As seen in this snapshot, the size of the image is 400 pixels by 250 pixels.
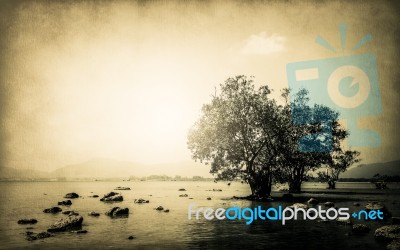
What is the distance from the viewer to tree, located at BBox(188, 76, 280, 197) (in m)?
37.4

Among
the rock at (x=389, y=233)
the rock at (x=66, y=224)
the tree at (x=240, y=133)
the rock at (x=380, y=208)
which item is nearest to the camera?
the rock at (x=389, y=233)

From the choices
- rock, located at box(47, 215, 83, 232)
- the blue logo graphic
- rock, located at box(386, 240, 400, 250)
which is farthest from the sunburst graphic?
rock, located at box(47, 215, 83, 232)

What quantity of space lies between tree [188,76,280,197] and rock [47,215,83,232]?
18.2 m

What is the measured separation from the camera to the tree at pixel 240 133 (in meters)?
37.4

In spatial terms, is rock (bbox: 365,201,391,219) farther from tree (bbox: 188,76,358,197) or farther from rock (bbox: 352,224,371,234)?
tree (bbox: 188,76,358,197)

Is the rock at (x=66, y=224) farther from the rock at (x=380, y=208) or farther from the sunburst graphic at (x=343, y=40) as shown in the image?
the sunburst graphic at (x=343, y=40)

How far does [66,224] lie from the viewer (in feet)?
69.8

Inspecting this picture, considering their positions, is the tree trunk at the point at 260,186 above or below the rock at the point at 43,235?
above

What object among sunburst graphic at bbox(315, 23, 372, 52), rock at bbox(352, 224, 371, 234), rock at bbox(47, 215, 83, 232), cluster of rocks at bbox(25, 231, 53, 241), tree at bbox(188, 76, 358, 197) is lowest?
rock at bbox(352, 224, 371, 234)

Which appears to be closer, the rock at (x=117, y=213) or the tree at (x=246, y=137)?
the rock at (x=117, y=213)

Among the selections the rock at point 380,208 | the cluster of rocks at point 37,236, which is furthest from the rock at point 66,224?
the rock at point 380,208

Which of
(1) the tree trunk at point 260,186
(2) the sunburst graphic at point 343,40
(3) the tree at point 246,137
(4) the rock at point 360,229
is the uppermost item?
(2) the sunburst graphic at point 343,40

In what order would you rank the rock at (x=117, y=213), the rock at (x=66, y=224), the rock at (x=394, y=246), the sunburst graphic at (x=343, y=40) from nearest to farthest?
the rock at (x=394, y=246), the rock at (x=66, y=224), the rock at (x=117, y=213), the sunburst graphic at (x=343, y=40)

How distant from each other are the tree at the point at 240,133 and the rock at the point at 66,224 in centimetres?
1821
